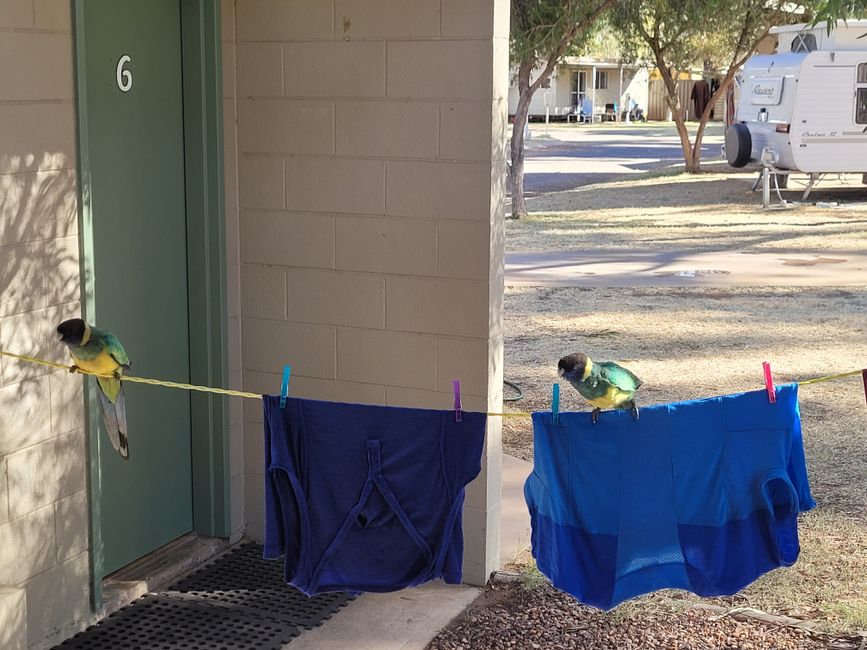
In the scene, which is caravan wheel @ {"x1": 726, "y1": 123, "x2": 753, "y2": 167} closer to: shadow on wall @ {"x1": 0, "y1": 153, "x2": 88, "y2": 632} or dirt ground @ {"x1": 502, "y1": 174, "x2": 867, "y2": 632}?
dirt ground @ {"x1": 502, "y1": 174, "x2": 867, "y2": 632}

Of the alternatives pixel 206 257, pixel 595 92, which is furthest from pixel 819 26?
pixel 595 92

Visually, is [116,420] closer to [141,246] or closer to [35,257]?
[35,257]

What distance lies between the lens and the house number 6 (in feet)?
15.9

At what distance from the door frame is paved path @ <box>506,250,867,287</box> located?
7.58 m

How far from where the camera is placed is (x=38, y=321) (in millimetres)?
4250

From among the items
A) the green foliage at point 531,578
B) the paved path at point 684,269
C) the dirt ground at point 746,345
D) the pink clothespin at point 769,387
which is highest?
the pink clothespin at point 769,387

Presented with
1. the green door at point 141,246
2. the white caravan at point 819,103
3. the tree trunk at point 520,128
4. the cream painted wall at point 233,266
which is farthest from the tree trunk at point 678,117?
the green door at point 141,246

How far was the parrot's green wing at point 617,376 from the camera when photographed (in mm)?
3658

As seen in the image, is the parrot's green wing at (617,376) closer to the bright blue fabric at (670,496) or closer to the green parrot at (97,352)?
the bright blue fabric at (670,496)

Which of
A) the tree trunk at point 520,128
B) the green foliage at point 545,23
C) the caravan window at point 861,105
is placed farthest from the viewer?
the caravan window at point 861,105

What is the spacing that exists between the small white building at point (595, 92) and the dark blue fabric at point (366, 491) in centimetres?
5107

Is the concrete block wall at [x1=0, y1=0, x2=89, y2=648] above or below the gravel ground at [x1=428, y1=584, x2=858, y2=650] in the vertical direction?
above

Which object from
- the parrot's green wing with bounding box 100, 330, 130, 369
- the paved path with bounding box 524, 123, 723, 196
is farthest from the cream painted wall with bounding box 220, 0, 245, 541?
the paved path with bounding box 524, 123, 723, 196

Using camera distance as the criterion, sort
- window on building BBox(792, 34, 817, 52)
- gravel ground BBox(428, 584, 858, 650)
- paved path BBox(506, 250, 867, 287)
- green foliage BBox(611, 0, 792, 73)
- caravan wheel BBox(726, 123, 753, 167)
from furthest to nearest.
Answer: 1. caravan wheel BBox(726, 123, 753, 167)
2. green foliage BBox(611, 0, 792, 73)
3. window on building BBox(792, 34, 817, 52)
4. paved path BBox(506, 250, 867, 287)
5. gravel ground BBox(428, 584, 858, 650)
